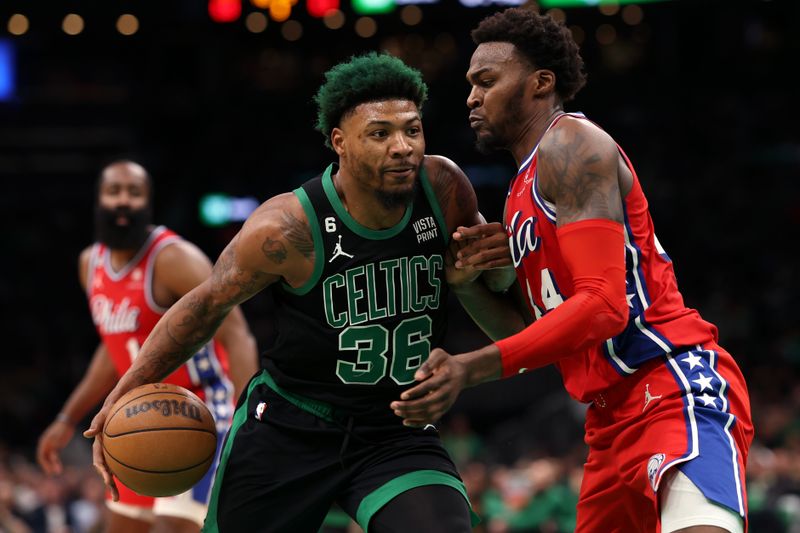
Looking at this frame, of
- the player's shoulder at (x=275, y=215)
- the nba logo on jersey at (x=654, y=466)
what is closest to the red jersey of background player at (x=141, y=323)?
the player's shoulder at (x=275, y=215)

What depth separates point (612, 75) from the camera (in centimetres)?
1952

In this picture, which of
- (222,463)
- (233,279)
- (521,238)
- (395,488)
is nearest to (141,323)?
(222,463)

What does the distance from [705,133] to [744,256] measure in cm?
269

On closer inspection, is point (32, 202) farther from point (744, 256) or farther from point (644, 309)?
point (644, 309)

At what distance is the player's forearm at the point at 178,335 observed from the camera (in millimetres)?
4293

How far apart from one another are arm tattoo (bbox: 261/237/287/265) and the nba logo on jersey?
1.52 m

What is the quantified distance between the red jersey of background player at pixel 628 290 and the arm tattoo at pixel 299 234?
78 centimetres

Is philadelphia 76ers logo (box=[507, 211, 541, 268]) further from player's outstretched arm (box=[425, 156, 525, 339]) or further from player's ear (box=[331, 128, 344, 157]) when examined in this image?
player's ear (box=[331, 128, 344, 157])

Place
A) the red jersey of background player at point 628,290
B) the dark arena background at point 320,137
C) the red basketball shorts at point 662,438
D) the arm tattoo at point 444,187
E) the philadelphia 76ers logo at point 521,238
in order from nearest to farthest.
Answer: the red basketball shorts at point 662,438
the red jersey of background player at point 628,290
the philadelphia 76ers logo at point 521,238
the arm tattoo at point 444,187
the dark arena background at point 320,137

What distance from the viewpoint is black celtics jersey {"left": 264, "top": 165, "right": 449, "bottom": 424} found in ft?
13.7

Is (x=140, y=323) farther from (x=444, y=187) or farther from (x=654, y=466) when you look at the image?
(x=654, y=466)

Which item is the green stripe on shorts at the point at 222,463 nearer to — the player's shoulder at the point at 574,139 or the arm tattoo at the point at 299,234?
the arm tattoo at the point at 299,234

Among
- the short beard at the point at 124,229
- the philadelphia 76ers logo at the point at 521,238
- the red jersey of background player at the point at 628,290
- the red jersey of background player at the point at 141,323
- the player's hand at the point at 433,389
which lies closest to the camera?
the player's hand at the point at 433,389

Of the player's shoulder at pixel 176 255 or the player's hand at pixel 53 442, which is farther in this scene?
the player's hand at pixel 53 442
